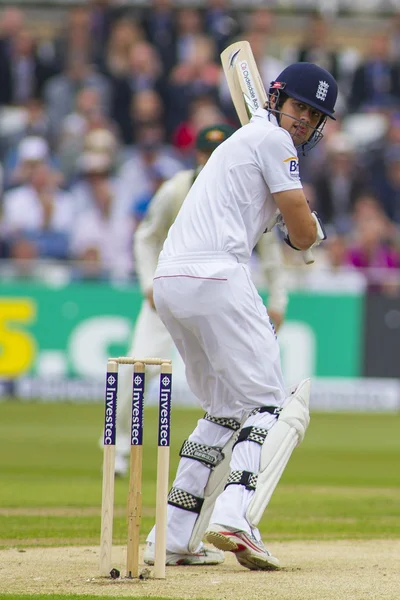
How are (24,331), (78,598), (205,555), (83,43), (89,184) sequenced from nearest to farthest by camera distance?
(78,598) → (205,555) → (24,331) → (89,184) → (83,43)

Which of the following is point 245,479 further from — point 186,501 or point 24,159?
point 24,159

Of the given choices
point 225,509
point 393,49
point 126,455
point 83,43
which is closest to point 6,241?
point 83,43

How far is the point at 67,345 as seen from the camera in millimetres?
16062

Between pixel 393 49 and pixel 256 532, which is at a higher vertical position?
pixel 393 49

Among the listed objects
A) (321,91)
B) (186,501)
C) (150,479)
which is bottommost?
(150,479)

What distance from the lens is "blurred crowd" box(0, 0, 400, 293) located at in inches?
655

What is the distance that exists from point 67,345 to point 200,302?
10740 millimetres

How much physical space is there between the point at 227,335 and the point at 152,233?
13.5 feet

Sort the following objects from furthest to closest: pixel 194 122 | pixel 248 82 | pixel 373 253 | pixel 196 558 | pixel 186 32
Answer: pixel 186 32, pixel 194 122, pixel 373 253, pixel 248 82, pixel 196 558

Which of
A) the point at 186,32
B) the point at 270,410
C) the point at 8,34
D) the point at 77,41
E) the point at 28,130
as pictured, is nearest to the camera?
the point at 270,410

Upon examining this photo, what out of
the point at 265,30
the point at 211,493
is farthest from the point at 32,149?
the point at 211,493

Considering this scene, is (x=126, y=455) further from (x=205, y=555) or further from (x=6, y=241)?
(x=6, y=241)

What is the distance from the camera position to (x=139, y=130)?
61.7ft

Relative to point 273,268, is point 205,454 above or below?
below
